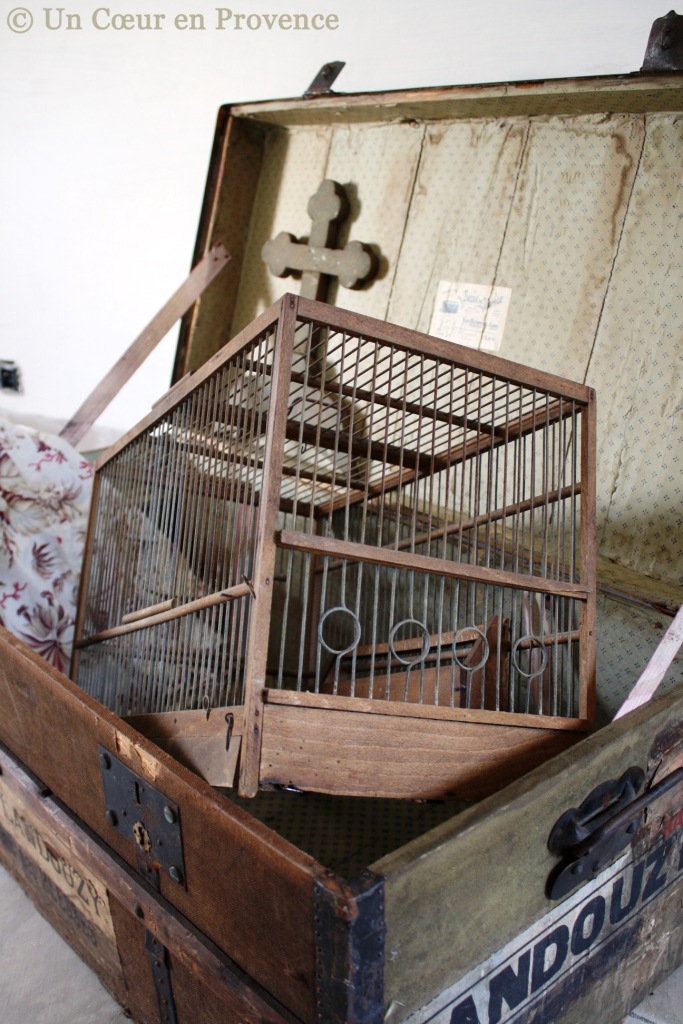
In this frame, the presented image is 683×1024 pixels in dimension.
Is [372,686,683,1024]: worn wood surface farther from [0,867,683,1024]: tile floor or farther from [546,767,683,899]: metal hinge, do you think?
[0,867,683,1024]: tile floor

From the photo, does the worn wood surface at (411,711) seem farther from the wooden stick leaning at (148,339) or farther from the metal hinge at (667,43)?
the wooden stick leaning at (148,339)

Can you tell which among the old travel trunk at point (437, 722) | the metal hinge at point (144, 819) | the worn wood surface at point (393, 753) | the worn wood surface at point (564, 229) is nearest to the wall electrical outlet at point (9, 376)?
the old travel trunk at point (437, 722)

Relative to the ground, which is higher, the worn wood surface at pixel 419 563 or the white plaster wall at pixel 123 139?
the white plaster wall at pixel 123 139

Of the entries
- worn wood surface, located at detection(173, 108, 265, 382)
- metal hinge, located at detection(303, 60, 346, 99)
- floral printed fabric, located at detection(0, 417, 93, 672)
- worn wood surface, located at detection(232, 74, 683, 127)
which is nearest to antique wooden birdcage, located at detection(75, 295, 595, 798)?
floral printed fabric, located at detection(0, 417, 93, 672)

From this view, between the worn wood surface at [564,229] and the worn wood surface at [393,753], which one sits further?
the worn wood surface at [564,229]

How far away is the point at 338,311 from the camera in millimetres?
1056

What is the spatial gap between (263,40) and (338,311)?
6.15 ft

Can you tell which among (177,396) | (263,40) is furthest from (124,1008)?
(263,40)

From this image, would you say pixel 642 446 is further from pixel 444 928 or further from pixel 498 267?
pixel 444 928

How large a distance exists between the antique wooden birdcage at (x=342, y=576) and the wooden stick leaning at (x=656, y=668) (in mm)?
122

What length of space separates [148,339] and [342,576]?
66.0 inches

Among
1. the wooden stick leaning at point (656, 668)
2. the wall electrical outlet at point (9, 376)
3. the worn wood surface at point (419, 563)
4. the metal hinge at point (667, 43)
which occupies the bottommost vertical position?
the wooden stick leaning at point (656, 668)

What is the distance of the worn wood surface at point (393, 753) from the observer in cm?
106

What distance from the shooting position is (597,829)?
1.04 meters
